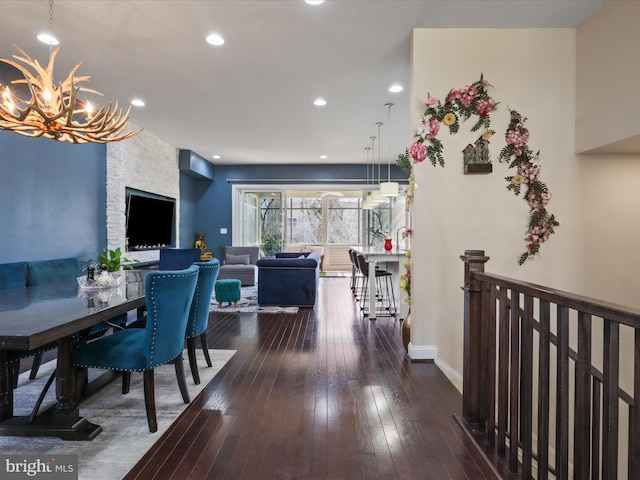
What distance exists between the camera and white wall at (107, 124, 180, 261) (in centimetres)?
566

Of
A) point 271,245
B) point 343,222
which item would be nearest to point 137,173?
point 271,245

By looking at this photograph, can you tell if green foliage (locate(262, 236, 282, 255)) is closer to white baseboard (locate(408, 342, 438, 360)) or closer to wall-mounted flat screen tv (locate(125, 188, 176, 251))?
wall-mounted flat screen tv (locate(125, 188, 176, 251))

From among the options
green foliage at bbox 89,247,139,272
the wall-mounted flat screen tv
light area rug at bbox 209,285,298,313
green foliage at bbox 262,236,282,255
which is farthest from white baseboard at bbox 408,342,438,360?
green foliage at bbox 262,236,282,255

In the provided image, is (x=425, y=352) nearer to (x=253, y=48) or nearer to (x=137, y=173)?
(x=253, y=48)

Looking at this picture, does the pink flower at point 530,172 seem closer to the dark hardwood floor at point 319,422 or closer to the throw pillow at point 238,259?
the dark hardwood floor at point 319,422

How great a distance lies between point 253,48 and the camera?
356cm

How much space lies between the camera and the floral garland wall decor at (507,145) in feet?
10.6

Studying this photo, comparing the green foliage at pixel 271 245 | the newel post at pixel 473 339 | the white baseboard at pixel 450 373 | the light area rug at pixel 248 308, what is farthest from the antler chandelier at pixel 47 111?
the green foliage at pixel 271 245

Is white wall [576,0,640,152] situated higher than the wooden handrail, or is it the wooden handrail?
white wall [576,0,640,152]

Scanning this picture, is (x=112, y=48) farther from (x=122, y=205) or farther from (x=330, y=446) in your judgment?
(x=330, y=446)

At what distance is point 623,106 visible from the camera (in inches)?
112

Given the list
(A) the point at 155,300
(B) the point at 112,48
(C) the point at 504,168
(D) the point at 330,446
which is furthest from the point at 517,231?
(B) the point at 112,48

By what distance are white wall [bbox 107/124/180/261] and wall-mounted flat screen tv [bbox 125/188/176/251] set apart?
0.13 meters

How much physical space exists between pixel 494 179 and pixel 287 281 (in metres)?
3.36
